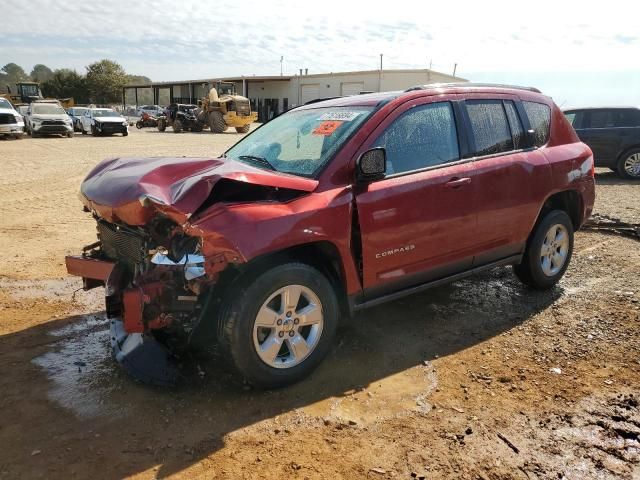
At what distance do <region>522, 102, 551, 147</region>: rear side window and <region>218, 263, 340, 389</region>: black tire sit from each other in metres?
2.72

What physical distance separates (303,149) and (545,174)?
2.31 meters

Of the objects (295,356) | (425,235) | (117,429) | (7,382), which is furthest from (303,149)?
(7,382)

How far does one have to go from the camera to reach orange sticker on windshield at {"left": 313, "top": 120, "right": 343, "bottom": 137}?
376cm

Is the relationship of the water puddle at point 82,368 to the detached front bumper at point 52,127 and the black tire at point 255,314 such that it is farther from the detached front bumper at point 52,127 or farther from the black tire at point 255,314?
the detached front bumper at point 52,127

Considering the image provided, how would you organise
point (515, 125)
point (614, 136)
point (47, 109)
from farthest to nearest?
point (47, 109) → point (614, 136) → point (515, 125)

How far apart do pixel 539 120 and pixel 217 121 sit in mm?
30106

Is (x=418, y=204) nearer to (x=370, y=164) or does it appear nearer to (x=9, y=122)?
(x=370, y=164)

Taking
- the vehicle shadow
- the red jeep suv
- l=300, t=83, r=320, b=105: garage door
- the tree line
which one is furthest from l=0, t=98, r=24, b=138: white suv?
the tree line

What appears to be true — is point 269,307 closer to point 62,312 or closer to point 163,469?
point 163,469

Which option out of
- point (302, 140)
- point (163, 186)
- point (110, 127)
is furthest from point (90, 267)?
point (110, 127)

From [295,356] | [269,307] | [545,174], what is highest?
[545,174]

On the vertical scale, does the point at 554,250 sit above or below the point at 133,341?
above

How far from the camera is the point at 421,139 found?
3.90 m

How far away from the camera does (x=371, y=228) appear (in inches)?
136
